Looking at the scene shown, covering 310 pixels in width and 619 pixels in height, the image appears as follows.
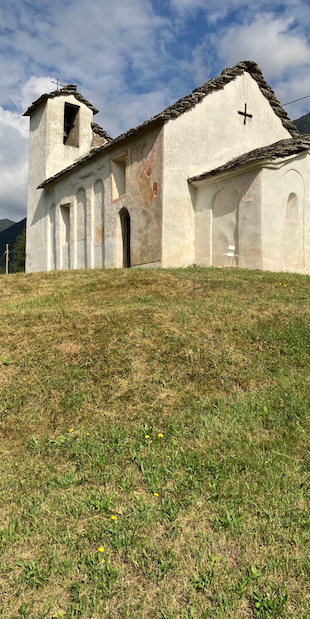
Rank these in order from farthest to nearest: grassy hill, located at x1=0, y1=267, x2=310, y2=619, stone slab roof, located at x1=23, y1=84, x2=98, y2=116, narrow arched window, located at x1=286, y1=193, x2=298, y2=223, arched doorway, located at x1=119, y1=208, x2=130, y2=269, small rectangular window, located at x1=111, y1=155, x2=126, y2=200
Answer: stone slab roof, located at x1=23, y1=84, x2=98, y2=116
small rectangular window, located at x1=111, y1=155, x2=126, y2=200
arched doorway, located at x1=119, y1=208, x2=130, y2=269
narrow arched window, located at x1=286, y1=193, x2=298, y2=223
grassy hill, located at x1=0, y1=267, x2=310, y2=619

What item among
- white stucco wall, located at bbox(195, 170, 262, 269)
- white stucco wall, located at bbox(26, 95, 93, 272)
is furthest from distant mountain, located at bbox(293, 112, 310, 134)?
white stucco wall, located at bbox(195, 170, 262, 269)

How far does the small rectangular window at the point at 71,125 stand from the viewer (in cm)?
2331

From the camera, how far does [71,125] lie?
23719 mm

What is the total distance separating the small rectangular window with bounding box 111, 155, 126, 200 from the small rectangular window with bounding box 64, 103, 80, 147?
6767mm

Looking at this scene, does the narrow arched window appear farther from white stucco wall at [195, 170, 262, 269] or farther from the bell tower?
the bell tower

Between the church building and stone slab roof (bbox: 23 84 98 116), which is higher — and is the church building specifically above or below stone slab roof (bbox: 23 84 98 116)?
below

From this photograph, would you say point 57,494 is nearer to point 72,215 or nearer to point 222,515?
point 222,515

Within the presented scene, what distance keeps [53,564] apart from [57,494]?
2.40 ft

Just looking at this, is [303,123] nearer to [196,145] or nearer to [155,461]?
[196,145]

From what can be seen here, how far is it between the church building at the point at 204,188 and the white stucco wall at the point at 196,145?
0.04 m

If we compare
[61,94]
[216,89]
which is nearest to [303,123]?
[61,94]

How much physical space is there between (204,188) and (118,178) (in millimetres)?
4613

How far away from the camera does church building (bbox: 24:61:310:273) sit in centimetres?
1342

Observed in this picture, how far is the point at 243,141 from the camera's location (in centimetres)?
1675
